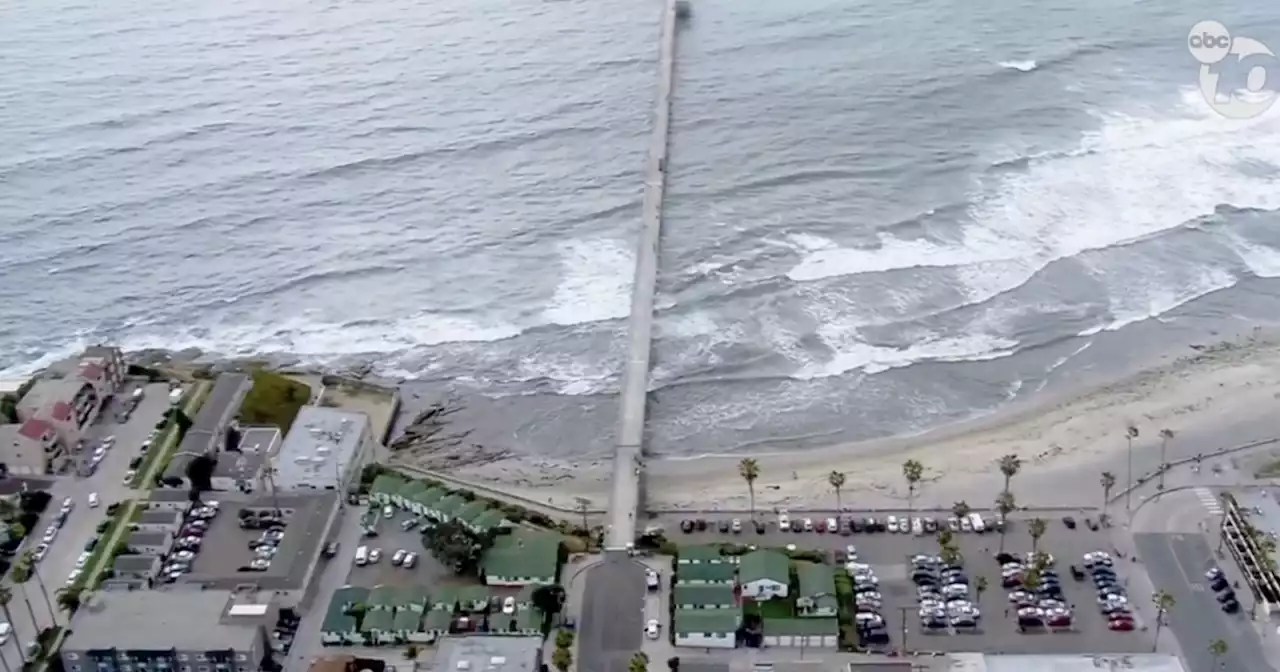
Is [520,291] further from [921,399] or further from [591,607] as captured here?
[591,607]

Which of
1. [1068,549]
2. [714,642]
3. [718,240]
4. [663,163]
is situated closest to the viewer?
[714,642]

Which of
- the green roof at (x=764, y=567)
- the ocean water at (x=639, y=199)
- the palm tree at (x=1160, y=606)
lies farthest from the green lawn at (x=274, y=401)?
the palm tree at (x=1160, y=606)

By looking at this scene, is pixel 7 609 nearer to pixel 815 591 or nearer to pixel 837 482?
pixel 815 591

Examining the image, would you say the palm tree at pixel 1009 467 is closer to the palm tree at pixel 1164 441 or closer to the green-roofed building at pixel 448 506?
the palm tree at pixel 1164 441

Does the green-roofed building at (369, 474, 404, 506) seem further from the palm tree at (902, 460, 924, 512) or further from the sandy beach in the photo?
the palm tree at (902, 460, 924, 512)

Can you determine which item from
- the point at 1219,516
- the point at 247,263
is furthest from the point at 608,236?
the point at 1219,516

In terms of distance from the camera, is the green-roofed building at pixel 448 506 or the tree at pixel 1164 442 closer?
the green-roofed building at pixel 448 506
